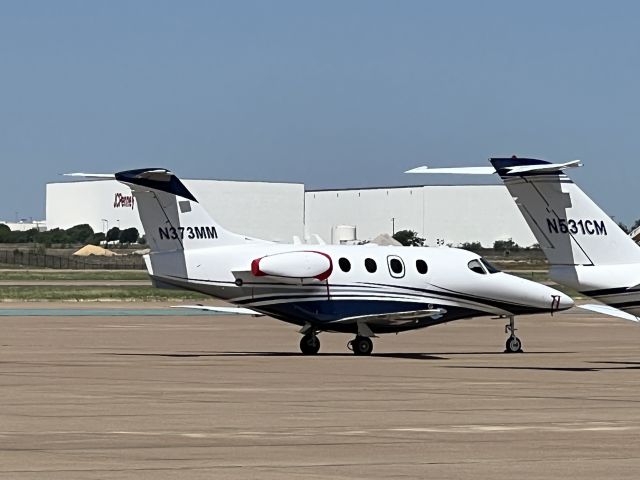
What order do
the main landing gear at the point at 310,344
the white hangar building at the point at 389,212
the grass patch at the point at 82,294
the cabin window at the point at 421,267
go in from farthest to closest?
the white hangar building at the point at 389,212
the grass patch at the point at 82,294
the cabin window at the point at 421,267
the main landing gear at the point at 310,344

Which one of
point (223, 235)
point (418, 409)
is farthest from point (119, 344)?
point (418, 409)

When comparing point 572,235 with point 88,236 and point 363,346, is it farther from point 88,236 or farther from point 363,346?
point 88,236

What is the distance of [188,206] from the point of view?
1594 inches

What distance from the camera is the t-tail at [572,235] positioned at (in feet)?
115

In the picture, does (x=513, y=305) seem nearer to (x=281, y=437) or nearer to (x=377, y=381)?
(x=377, y=381)

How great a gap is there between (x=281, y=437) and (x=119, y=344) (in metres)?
26.9

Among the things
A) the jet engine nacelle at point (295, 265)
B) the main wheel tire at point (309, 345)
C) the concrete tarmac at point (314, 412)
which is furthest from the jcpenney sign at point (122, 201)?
the jet engine nacelle at point (295, 265)

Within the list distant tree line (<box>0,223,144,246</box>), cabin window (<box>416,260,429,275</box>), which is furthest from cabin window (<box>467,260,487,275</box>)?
distant tree line (<box>0,223,144,246</box>)

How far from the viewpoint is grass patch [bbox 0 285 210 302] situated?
84.7 metres

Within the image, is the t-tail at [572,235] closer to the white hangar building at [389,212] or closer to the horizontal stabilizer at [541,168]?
the horizontal stabilizer at [541,168]

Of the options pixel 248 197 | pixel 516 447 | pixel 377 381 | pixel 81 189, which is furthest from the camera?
pixel 81 189

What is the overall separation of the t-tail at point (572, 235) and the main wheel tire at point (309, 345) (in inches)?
351

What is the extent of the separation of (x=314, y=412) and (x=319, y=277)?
16.2 meters

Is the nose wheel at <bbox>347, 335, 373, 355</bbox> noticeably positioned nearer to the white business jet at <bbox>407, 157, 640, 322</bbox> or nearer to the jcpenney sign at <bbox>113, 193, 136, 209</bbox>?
the white business jet at <bbox>407, 157, 640, 322</bbox>
